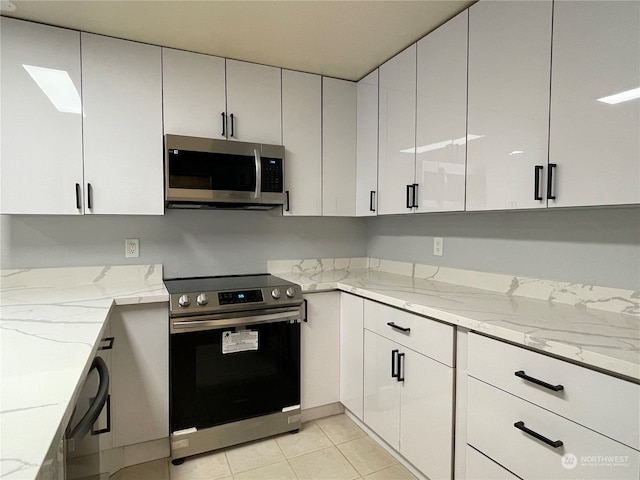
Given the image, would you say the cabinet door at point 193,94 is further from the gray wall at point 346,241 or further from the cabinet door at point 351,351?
the cabinet door at point 351,351

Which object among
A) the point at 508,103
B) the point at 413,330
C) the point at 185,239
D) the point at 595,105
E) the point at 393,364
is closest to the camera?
the point at 595,105

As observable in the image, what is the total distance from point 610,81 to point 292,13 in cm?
135

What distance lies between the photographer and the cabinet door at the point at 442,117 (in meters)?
1.75

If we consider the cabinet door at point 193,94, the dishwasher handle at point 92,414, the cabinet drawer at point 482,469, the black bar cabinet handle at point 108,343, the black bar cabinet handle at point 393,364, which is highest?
the cabinet door at point 193,94

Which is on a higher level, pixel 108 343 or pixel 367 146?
pixel 367 146

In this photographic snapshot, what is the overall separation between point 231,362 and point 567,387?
4.93 ft

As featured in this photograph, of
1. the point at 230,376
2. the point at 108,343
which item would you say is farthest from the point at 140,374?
the point at 230,376

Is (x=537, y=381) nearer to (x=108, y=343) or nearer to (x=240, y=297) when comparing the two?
(x=240, y=297)

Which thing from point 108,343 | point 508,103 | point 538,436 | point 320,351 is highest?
point 508,103

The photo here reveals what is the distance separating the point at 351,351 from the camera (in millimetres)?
2170

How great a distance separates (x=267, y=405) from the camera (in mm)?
2070

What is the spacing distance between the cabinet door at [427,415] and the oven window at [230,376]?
2.25 feet

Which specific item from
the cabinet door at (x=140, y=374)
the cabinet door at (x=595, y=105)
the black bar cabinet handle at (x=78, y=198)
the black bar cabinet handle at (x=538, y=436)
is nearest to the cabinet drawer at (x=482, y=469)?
the black bar cabinet handle at (x=538, y=436)

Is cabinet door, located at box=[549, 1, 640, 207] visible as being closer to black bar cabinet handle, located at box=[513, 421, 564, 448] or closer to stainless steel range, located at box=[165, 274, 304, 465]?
black bar cabinet handle, located at box=[513, 421, 564, 448]
